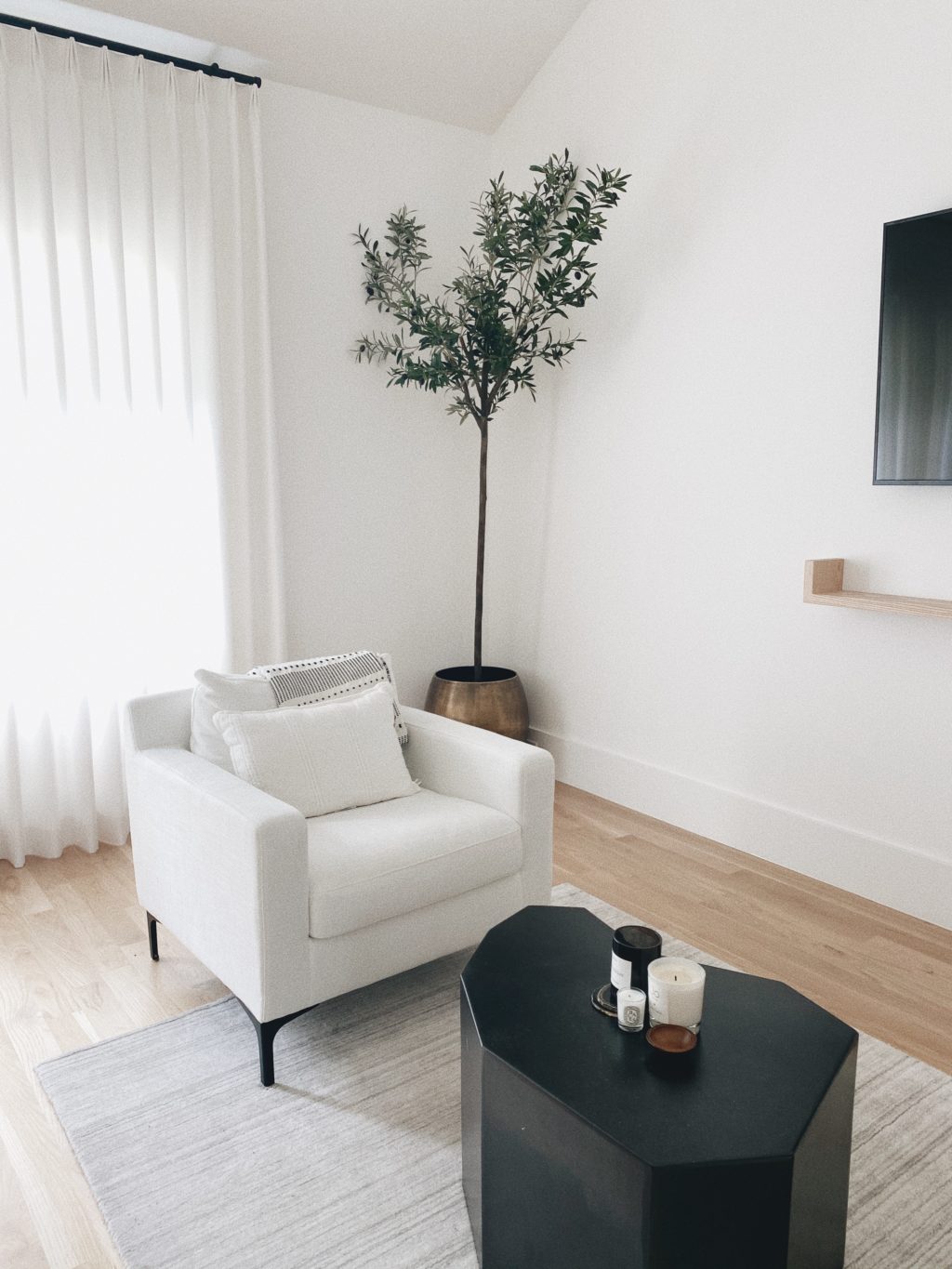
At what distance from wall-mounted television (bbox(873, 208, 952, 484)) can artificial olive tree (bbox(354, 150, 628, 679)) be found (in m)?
1.08

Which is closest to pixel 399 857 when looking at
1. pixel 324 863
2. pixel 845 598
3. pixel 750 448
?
pixel 324 863

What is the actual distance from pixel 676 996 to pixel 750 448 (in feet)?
6.87

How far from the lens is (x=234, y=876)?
1.98m

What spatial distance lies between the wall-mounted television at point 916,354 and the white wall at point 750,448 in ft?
0.43

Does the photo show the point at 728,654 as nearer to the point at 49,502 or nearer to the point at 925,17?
the point at 925,17

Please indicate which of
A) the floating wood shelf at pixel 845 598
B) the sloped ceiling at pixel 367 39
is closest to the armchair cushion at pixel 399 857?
the floating wood shelf at pixel 845 598

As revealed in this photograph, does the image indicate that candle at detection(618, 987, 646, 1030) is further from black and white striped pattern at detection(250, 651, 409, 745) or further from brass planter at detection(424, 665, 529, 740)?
brass planter at detection(424, 665, 529, 740)

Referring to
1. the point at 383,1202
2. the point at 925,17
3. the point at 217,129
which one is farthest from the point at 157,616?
the point at 925,17

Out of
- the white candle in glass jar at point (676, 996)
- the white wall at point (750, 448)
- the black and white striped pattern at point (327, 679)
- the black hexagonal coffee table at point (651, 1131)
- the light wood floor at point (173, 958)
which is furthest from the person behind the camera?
the white wall at point (750, 448)

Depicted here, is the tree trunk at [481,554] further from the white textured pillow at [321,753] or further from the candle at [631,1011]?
the candle at [631,1011]

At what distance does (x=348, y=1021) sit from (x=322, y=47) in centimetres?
316

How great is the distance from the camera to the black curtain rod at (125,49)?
289 cm

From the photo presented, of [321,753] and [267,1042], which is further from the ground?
[321,753]

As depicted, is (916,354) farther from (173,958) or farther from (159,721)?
(173,958)
